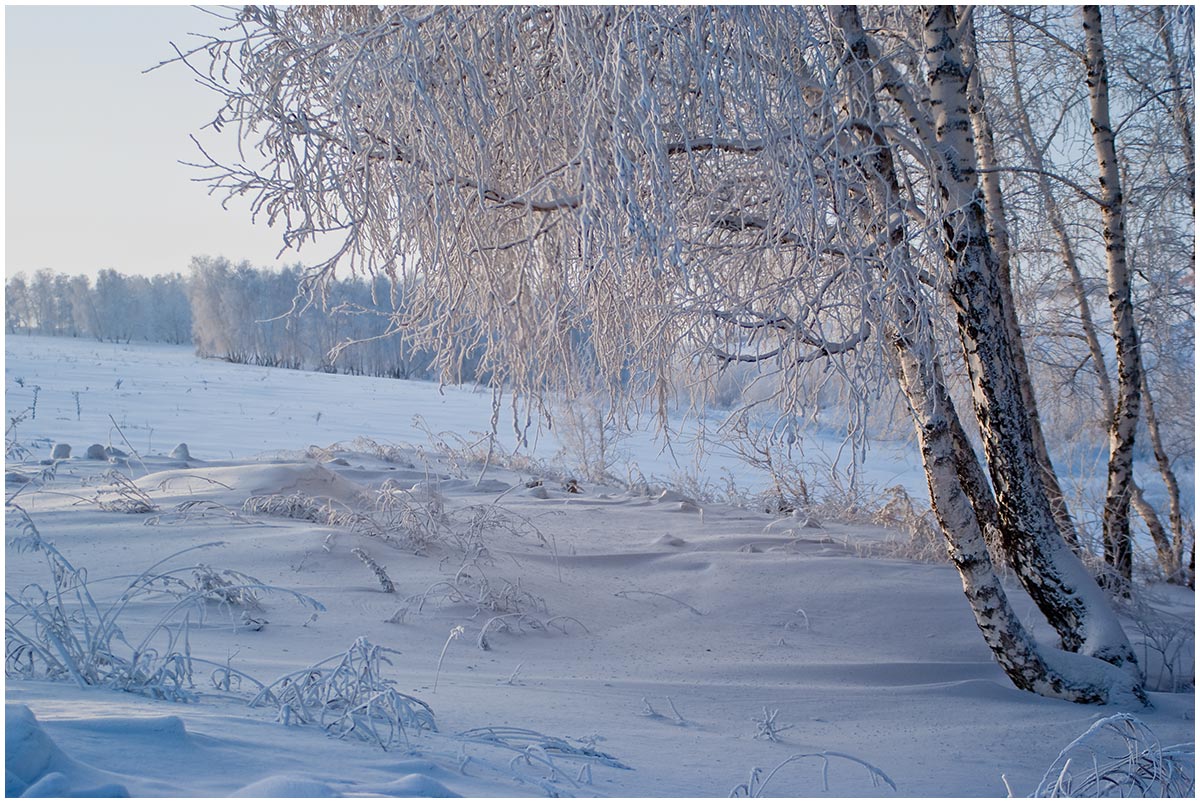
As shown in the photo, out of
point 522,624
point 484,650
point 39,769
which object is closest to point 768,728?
point 484,650

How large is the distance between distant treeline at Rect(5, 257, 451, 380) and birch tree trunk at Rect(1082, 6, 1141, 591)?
28.7 m

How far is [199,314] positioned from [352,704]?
44876mm

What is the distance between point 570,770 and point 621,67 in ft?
7.12

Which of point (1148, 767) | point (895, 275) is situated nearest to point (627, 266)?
point (895, 275)

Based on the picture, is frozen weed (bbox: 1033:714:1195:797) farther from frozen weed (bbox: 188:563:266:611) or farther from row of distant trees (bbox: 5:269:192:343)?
row of distant trees (bbox: 5:269:192:343)

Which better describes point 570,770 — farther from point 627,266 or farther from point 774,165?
point 774,165

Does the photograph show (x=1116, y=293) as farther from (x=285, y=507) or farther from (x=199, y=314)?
(x=199, y=314)

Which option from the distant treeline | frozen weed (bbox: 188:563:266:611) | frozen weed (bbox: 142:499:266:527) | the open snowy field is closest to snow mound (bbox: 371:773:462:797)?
the open snowy field

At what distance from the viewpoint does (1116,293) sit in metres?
6.16

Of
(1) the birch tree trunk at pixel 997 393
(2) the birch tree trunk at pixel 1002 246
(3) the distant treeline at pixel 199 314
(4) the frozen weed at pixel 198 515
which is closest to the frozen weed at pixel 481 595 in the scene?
(4) the frozen weed at pixel 198 515

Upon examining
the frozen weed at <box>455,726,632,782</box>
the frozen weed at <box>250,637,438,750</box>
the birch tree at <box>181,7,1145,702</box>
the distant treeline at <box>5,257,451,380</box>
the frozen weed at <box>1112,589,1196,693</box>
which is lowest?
the frozen weed at <box>1112,589,1196,693</box>

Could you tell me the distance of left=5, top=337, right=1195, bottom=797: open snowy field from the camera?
2262 millimetres

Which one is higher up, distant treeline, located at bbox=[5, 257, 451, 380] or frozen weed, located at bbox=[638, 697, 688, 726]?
distant treeline, located at bbox=[5, 257, 451, 380]

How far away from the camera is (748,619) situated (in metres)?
5.21
